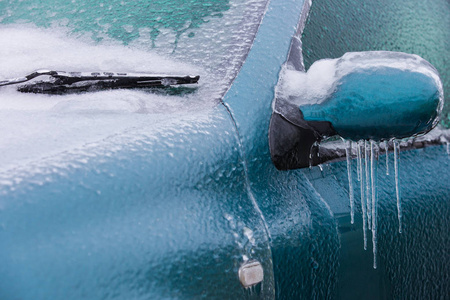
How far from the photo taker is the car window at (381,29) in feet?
5.72

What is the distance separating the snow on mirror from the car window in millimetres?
321

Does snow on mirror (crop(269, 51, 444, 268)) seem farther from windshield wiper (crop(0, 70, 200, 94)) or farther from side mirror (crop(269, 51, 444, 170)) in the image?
windshield wiper (crop(0, 70, 200, 94))

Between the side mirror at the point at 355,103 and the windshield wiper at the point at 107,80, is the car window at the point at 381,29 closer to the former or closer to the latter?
the side mirror at the point at 355,103

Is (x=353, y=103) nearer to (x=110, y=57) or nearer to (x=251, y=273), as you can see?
(x=251, y=273)

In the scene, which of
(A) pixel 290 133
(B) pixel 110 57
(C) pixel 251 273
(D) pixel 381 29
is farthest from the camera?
(D) pixel 381 29

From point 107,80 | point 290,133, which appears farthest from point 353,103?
point 107,80

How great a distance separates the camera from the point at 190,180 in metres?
1.17

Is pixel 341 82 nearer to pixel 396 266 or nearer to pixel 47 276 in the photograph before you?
pixel 396 266

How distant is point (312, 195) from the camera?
4.57 feet

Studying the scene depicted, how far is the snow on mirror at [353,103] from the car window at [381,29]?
0.32 meters

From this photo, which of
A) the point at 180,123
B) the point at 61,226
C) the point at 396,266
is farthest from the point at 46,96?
the point at 396,266

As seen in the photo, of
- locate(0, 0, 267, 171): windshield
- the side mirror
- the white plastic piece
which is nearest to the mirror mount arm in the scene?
the side mirror

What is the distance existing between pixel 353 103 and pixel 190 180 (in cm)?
42

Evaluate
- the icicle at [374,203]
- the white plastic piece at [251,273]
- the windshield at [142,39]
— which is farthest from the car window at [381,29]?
the white plastic piece at [251,273]
